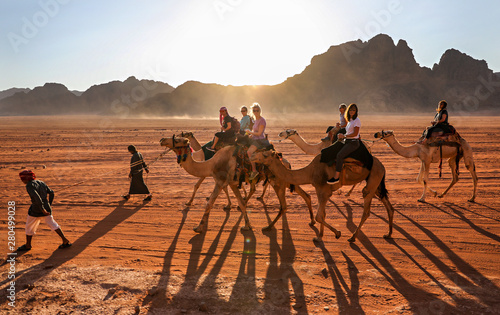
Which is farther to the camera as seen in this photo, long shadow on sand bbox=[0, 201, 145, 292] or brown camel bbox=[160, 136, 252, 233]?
brown camel bbox=[160, 136, 252, 233]

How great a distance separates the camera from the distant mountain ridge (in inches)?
6122

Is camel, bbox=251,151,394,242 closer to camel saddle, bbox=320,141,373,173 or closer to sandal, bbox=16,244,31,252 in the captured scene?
camel saddle, bbox=320,141,373,173

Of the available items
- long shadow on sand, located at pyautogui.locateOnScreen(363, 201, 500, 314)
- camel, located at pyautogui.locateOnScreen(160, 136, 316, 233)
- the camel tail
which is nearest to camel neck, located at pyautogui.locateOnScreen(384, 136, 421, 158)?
the camel tail

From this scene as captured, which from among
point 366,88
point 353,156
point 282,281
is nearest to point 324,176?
point 353,156

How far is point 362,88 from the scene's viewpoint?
166m

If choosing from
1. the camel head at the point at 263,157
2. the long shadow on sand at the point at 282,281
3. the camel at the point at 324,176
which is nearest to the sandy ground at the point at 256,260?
the long shadow on sand at the point at 282,281

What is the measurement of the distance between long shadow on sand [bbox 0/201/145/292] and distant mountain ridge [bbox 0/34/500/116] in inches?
6000

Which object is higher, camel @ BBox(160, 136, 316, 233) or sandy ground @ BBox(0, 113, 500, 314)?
camel @ BBox(160, 136, 316, 233)

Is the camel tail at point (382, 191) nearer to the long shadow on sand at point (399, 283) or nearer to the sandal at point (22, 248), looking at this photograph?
the long shadow on sand at point (399, 283)

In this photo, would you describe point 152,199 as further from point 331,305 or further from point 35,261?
point 331,305

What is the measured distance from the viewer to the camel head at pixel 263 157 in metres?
7.52

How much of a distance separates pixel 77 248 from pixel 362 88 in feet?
568

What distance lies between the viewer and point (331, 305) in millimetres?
5406

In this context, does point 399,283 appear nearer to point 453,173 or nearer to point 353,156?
point 353,156
